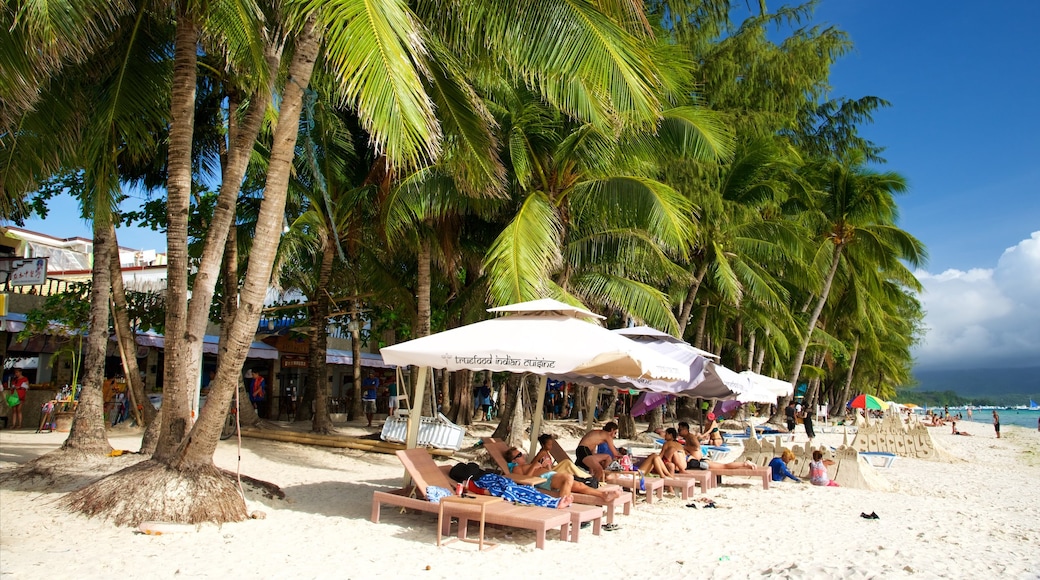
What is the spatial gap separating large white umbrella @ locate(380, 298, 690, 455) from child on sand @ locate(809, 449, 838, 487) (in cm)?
470

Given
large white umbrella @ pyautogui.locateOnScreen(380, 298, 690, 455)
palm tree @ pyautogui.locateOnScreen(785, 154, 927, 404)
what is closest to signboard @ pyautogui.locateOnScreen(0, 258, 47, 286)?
large white umbrella @ pyautogui.locateOnScreen(380, 298, 690, 455)

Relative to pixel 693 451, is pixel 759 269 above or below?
above

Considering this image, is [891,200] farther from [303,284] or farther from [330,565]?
[330,565]

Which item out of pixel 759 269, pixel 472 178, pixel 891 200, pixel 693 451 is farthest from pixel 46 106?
pixel 891 200

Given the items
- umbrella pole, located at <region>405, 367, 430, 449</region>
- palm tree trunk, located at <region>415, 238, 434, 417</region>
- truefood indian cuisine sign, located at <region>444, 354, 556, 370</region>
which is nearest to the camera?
truefood indian cuisine sign, located at <region>444, 354, 556, 370</region>

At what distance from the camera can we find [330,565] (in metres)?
5.73

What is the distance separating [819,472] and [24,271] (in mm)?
13855

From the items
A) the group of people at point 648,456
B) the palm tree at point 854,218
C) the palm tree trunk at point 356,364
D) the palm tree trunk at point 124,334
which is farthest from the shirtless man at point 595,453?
the palm tree at point 854,218

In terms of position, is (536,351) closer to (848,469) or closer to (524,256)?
(524,256)

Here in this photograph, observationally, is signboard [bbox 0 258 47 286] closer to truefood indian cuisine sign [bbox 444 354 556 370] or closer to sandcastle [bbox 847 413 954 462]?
truefood indian cuisine sign [bbox 444 354 556 370]

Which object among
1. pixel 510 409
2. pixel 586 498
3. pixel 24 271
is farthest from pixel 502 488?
pixel 24 271

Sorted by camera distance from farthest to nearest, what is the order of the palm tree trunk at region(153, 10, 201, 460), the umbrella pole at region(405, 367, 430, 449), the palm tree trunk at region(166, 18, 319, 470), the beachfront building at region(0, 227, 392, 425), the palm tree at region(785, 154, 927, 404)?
the palm tree at region(785, 154, 927, 404) < the beachfront building at region(0, 227, 392, 425) < the umbrella pole at region(405, 367, 430, 449) < the palm tree trunk at region(153, 10, 201, 460) < the palm tree trunk at region(166, 18, 319, 470)

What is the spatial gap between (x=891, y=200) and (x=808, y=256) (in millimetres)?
4191

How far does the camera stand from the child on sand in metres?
11.9
